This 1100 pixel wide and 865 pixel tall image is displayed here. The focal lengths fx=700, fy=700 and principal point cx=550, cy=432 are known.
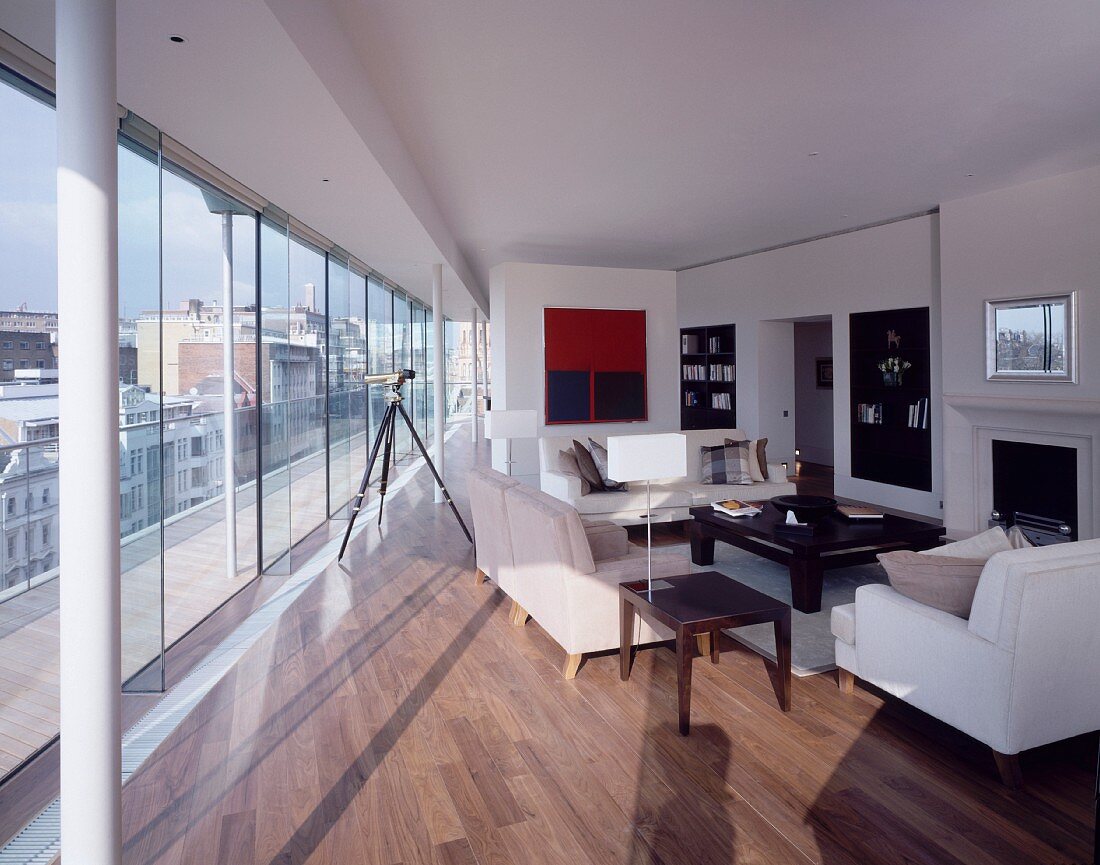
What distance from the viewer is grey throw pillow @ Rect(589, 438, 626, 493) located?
247 inches

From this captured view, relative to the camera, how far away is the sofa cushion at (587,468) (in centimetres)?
622

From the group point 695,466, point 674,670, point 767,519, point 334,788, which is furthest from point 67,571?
point 695,466

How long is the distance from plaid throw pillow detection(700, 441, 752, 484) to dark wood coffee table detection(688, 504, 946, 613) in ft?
3.68

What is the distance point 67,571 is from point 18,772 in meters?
1.53

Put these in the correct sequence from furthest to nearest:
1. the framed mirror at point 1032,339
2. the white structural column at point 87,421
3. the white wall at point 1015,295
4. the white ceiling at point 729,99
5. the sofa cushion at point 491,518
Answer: the framed mirror at point 1032,339 → the white wall at point 1015,295 → the sofa cushion at point 491,518 → the white ceiling at point 729,99 → the white structural column at point 87,421

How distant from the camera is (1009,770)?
7.88 feet

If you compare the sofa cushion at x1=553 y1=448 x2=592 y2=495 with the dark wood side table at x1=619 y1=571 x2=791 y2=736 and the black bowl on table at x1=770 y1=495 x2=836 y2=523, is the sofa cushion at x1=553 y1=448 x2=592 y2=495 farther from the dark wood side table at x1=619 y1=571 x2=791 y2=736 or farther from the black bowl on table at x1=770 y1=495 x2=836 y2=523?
the dark wood side table at x1=619 y1=571 x2=791 y2=736

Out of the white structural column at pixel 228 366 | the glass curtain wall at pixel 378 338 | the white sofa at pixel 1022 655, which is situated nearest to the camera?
the white sofa at pixel 1022 655

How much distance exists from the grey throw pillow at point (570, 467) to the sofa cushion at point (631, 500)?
0.34 ft

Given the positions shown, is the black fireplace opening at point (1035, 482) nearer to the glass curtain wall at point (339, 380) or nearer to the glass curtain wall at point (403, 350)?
the glass curtain wall at point (339, 380)

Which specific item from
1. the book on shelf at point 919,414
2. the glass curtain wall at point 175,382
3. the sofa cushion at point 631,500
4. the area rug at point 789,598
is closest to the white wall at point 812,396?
the book on shelf at point 919,414

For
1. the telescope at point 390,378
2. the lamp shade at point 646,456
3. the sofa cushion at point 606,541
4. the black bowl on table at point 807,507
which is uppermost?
the telescope at point 390,378

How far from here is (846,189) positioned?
6066 millimetres

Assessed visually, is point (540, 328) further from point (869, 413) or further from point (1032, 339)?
point (1032, 339)
